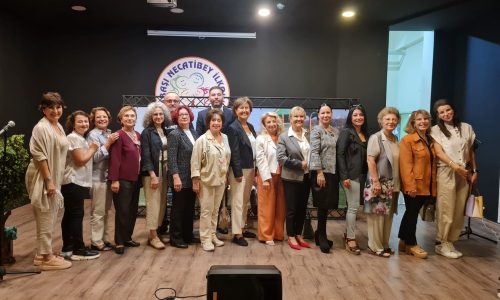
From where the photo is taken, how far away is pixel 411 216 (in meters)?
4.02

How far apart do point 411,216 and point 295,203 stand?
1.18 metres

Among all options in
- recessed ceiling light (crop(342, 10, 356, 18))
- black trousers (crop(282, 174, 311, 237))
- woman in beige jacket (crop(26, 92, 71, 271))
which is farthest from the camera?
recessed ceiling light (crop(342, 10, 356, 18))

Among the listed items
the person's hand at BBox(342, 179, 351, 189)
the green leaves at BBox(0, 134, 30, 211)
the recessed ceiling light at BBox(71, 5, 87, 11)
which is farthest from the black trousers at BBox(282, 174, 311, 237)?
the recessed ceiling light at BBox(71, 5, 87, 11)

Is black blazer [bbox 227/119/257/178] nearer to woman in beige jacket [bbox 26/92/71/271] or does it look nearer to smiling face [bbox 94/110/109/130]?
smiling face [bbox 94/110/109/130]

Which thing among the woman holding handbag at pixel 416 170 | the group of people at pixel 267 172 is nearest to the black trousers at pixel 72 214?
the group of people at pixel 267 172

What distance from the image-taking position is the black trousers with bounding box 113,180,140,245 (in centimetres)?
388

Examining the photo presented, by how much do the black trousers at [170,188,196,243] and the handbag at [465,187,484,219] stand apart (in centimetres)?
286

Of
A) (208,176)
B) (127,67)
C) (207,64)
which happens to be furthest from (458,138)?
(127,67)

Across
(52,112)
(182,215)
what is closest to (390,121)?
(182,215)

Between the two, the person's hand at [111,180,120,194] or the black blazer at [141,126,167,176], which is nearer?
the person's hand at [111,180,120,194]

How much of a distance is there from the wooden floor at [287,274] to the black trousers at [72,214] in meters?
0.22

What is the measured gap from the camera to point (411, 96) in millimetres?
7758

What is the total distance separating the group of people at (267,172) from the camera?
383 centimetres

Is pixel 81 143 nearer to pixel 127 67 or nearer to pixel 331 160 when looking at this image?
pixel 331 160
